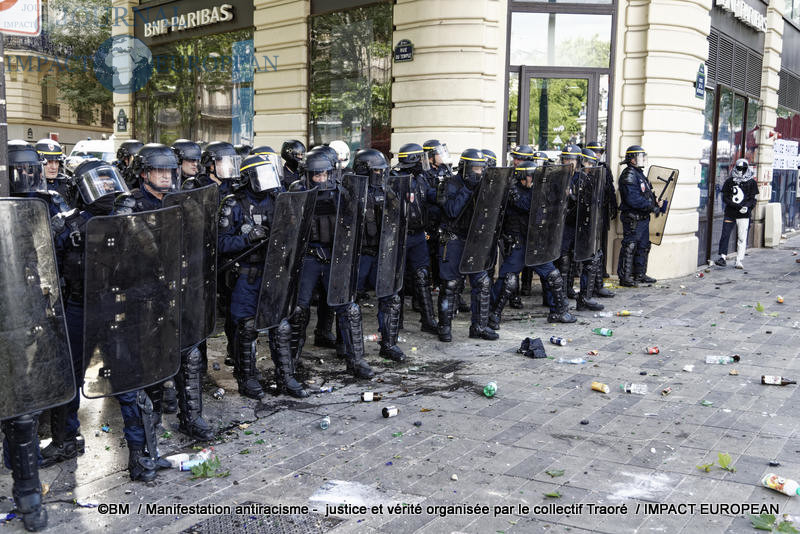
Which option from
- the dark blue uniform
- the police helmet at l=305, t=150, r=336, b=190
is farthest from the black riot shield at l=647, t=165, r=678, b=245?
the police helmet at l=305, t=150, r=336, b=190

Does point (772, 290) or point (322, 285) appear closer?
point (322, 285)

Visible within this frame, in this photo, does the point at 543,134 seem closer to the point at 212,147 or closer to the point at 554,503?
the point at 212,147

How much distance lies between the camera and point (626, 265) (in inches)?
442

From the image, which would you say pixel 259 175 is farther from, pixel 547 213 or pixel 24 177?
pixel 547 213

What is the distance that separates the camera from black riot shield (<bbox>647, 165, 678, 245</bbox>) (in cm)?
1139

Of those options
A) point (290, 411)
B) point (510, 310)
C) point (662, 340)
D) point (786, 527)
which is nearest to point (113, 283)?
point (290, 411)

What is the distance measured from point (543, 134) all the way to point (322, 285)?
6223 millimetres

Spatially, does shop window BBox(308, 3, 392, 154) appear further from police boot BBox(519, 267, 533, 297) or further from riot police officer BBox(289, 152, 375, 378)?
riot police officer BBox(289, 152, 375, 378)

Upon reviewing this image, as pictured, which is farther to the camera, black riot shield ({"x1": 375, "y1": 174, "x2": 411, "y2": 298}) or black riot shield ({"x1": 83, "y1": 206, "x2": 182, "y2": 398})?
black riot shield ({"x1": 375, "y1": 174, "x2": 411, "y2": 298})

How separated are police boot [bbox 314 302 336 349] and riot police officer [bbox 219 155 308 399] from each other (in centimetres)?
172

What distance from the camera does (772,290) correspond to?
37.5 ft

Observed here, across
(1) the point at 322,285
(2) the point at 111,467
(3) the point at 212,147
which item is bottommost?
(2) the point at 111,467

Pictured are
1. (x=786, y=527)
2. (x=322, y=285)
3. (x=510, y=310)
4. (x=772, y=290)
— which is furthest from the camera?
(x=772, y=290)

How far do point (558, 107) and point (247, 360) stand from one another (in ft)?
24.4
